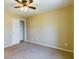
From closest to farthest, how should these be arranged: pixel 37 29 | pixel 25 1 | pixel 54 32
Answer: pixel 25 1 → pixel 54 32 → pixel 37 29

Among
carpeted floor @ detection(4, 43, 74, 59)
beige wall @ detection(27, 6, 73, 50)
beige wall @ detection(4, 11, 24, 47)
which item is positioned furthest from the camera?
beige wall @ detection(4, 11, 24, 47)

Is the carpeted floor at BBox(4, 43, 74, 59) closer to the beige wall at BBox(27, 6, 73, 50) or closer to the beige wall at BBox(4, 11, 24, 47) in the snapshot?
the beige wall at BBox(27, 6, 73, 50)

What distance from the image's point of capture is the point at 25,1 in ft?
9.41

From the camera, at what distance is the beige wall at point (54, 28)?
13.6 feet

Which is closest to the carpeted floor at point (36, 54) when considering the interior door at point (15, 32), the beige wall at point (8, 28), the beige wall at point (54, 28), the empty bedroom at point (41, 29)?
the empty bedroom at point (41, 29)

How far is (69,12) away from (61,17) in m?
0.52

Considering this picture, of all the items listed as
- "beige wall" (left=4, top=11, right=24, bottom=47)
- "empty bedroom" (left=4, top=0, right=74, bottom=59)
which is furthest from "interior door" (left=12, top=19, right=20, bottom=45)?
"beige wall" (left=4, top=11, right=24, bottom=47)

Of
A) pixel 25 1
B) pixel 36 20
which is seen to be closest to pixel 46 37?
pixel 36 20

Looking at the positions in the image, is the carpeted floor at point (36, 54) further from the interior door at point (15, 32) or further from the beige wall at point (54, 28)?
the interior door at point (15, 32)

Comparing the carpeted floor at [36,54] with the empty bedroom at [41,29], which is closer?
the carpeted floor at [36,54]

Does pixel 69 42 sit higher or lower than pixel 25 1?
lower

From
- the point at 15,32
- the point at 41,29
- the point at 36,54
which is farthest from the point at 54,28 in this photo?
the point at 15,32

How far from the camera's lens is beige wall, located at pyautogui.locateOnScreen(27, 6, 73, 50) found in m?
4.16
